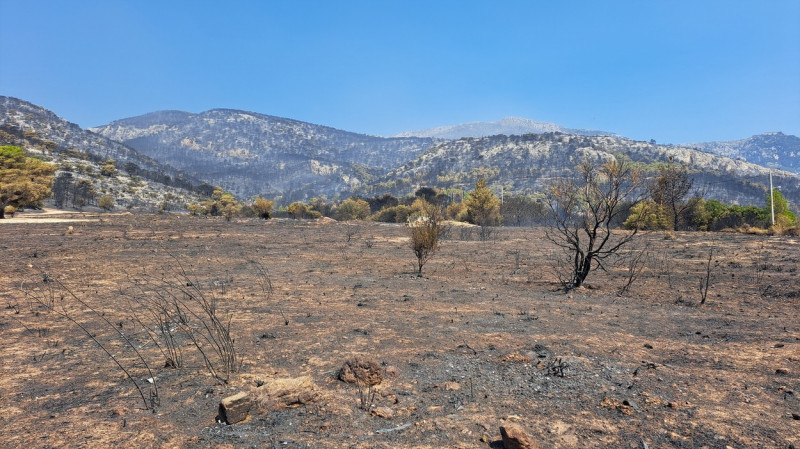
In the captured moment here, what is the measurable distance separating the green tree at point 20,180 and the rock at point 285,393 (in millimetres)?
42637

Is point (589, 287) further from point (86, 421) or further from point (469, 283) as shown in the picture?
point (86, 421)

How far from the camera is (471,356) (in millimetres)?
5203

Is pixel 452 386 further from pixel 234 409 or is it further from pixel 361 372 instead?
pixel 234 409

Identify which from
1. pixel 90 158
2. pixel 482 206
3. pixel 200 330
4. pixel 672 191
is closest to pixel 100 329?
pixel 200 330

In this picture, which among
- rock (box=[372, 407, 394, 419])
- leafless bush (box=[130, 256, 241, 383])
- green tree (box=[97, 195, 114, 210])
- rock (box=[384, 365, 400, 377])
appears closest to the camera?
rock (box=[372, 407, 394, 419])

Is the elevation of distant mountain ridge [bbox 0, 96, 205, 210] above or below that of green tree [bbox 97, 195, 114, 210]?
above

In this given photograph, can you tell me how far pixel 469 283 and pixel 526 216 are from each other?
151 ft

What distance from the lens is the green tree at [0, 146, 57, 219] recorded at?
35.8 m

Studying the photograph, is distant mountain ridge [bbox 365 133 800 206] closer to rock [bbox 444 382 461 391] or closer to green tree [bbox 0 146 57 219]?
green tree [bbox 0 146 57 219]

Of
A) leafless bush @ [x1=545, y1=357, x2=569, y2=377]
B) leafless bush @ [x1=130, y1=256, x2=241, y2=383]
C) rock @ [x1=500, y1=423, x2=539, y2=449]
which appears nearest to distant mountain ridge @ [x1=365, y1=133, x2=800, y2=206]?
leafless bush @ [x1=130, y1=256, x2=241, y2=383]

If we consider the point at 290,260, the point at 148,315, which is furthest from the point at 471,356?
the point at 290,260

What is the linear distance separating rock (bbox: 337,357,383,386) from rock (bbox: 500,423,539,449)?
5.28 ft

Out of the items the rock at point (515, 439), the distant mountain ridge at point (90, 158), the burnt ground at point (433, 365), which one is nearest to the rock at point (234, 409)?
the burnt ground at point (433, 365)

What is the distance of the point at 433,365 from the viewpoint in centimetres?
488
